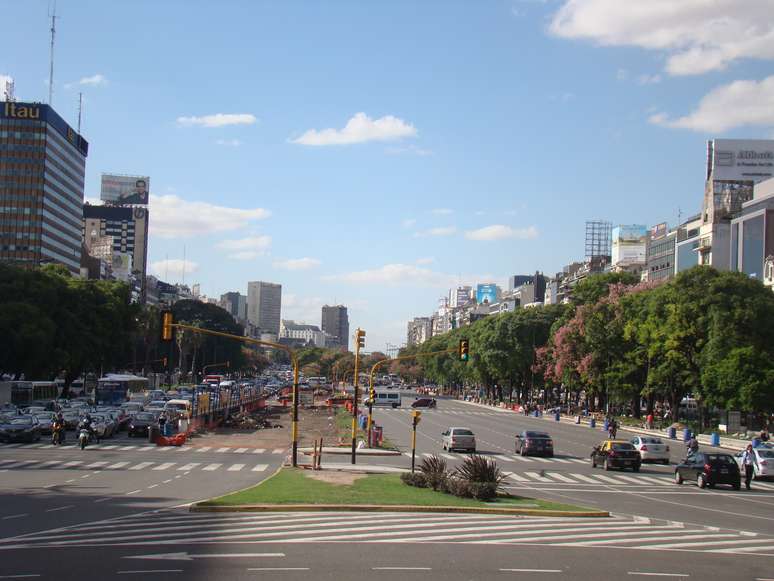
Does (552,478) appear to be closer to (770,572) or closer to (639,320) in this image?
(770,572)

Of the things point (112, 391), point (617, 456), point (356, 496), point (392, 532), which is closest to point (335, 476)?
point (356, 496)

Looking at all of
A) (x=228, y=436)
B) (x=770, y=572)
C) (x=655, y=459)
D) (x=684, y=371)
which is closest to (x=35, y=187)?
(x=228, y=436)

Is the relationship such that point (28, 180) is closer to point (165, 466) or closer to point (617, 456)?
point (165, 466)

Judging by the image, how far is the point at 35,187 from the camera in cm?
14612

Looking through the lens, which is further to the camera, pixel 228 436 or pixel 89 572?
pixel 228 436

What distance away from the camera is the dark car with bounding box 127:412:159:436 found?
56.1 meters

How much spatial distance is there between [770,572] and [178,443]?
128ft

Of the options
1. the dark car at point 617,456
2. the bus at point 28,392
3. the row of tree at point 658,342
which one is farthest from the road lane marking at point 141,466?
the row of tree at point 658,342

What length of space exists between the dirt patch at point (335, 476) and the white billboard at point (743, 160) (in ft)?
318

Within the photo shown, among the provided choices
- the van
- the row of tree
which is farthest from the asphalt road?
the van

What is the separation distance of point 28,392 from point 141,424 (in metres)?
25.9

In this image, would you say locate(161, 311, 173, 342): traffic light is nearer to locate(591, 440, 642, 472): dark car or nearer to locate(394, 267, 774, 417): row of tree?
locate(591, 440, 642, 472): dark car

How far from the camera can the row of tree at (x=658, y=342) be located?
65812mm

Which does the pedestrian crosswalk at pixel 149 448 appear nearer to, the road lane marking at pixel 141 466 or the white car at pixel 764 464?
the road lane marking at pixel 141 466
